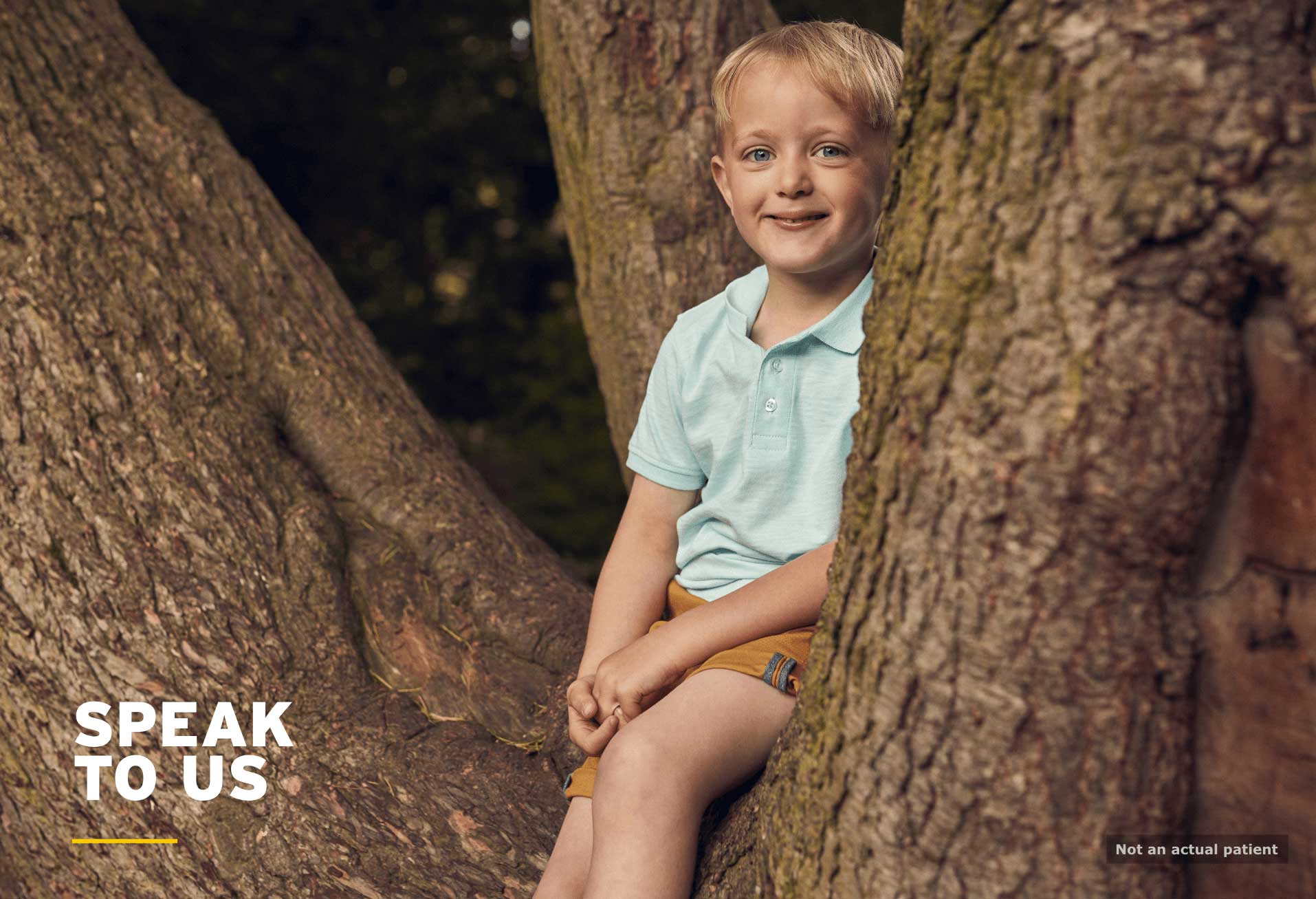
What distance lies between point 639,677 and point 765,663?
228 millimetres

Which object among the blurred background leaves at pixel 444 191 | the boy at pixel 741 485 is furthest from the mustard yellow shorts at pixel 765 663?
the blurred background leaves at pixel 444 191

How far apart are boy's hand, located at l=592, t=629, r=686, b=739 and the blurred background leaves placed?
4.60m

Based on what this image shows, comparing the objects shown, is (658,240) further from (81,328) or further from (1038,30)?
(1038,30)

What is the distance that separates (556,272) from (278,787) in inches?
221

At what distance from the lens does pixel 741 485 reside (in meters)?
2.20

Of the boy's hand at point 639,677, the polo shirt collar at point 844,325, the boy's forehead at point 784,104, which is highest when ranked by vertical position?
the boy's forehead at point 784,104

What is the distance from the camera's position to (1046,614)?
1.32 m

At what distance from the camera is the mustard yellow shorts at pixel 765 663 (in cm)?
194

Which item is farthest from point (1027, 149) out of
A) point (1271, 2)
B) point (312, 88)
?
point (312, 88)

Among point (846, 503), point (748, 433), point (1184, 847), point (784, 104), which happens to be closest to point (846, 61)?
point (784, 104)

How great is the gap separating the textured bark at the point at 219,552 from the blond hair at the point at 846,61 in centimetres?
133

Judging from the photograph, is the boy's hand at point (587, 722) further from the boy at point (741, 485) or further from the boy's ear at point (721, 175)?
the boy's ear at point (721, 175)

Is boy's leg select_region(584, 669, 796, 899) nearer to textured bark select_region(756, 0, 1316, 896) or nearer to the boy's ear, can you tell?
textured bark select_region(756, 0, 1316, 896)

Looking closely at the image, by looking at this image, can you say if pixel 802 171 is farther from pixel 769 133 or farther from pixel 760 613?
pixel 760 613
